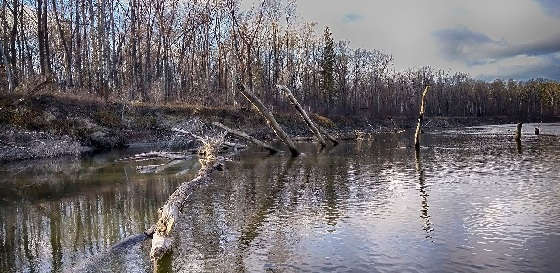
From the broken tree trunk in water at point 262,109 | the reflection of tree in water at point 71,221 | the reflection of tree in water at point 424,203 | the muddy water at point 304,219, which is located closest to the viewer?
the muddy water at point 304,219

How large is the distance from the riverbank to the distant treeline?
2.36m

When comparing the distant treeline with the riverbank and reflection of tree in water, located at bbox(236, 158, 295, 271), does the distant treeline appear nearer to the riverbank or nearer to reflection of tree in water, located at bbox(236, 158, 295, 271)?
the riverbank

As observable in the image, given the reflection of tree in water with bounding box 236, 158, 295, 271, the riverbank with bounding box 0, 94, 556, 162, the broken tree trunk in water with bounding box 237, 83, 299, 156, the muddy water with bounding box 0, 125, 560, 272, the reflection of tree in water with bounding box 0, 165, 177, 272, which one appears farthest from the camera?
the riverbank with bounding box 0, 94, 556, 162

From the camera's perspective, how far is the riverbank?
32.7 metres

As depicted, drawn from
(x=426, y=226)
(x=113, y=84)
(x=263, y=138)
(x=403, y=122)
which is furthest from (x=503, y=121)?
(x=426, y=226)

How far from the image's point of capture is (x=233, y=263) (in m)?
10.1

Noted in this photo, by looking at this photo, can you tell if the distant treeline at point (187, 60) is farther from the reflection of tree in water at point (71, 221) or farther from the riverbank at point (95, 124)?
the reflection of tree in water at point (71, 221)

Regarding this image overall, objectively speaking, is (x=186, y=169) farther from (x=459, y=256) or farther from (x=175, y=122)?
(x=175, y=122)

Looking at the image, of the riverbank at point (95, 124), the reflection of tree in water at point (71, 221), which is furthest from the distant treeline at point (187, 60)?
the reflection of tree in water at point (71, 221)

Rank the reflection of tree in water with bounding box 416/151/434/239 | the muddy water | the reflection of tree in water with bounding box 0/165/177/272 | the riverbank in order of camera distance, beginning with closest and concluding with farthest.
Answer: the muddy water, the reflection of tree in water with bounding box 0/165/177/272, the reflection of tree in water with bounding box 416/151/434/239, the riverbank

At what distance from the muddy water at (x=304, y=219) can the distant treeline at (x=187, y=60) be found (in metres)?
21.9

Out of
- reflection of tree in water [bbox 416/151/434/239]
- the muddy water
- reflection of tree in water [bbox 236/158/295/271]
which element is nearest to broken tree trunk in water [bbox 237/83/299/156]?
the muddy water

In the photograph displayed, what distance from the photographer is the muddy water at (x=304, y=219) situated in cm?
1015

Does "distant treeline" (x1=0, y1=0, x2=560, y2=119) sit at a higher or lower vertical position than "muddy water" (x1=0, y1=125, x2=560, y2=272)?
higher
